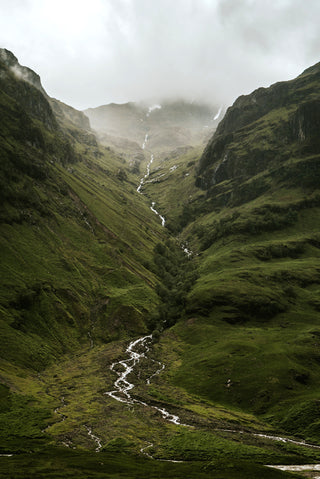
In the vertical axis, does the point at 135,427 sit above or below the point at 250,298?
below

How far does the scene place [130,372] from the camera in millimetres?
127750

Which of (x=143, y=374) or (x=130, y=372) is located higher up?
(x=143, y=374)

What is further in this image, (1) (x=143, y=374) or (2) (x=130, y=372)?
(2) (x=130, y=372)

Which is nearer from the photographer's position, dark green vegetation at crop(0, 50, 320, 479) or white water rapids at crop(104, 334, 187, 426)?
dark green vegetation at crop(0, 50, 320, 479)

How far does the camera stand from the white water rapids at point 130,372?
94.5 meters

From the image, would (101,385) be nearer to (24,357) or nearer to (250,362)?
(24,357)

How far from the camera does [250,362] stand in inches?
4865

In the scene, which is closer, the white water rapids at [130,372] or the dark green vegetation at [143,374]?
the dark green vegetation at [143,374]

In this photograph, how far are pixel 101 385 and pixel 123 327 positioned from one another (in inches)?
2461

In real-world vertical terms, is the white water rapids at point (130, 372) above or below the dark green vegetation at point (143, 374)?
below

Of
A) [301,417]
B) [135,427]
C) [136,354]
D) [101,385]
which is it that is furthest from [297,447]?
[136,354]

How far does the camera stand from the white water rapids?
94469 mm

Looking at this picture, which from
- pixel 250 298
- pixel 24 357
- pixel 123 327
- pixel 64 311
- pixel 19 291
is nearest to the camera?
pixel 24 357

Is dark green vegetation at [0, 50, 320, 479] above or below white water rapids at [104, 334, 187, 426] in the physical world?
above
